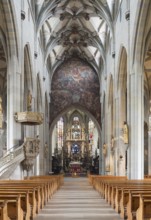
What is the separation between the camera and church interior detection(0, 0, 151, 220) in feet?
58.1

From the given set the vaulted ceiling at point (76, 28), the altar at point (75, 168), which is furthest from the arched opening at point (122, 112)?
the altar at point (75, 168)

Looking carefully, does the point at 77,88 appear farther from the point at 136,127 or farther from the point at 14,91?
the point at 136,127

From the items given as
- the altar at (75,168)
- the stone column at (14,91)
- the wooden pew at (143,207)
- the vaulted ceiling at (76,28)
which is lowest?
the altar at (75,168)

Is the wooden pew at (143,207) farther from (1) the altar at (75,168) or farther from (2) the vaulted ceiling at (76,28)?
(1) the altar at (75,168)

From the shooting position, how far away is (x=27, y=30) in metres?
25.3

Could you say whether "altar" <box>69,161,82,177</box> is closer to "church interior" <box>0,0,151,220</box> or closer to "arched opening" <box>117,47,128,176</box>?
"church interior" <box>0,0,151,220</box>

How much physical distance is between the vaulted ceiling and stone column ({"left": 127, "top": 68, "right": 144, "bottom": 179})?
8.52 meters

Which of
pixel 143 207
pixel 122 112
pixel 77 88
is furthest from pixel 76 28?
pixel 143 207

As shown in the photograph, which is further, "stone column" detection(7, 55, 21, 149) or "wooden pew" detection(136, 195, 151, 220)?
"stone column" detection(7, 55, 21, 149)

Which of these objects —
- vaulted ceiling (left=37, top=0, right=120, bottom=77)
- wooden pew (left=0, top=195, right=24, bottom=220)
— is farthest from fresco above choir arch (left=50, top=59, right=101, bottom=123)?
wooden pew (left=0, top=195, right=24, bottom=220)

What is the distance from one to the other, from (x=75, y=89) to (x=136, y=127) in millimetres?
23173

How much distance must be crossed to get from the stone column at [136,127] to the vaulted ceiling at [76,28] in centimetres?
852

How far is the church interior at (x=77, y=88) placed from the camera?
58.1 feet

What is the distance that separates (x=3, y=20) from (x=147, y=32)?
7393 millimetres
